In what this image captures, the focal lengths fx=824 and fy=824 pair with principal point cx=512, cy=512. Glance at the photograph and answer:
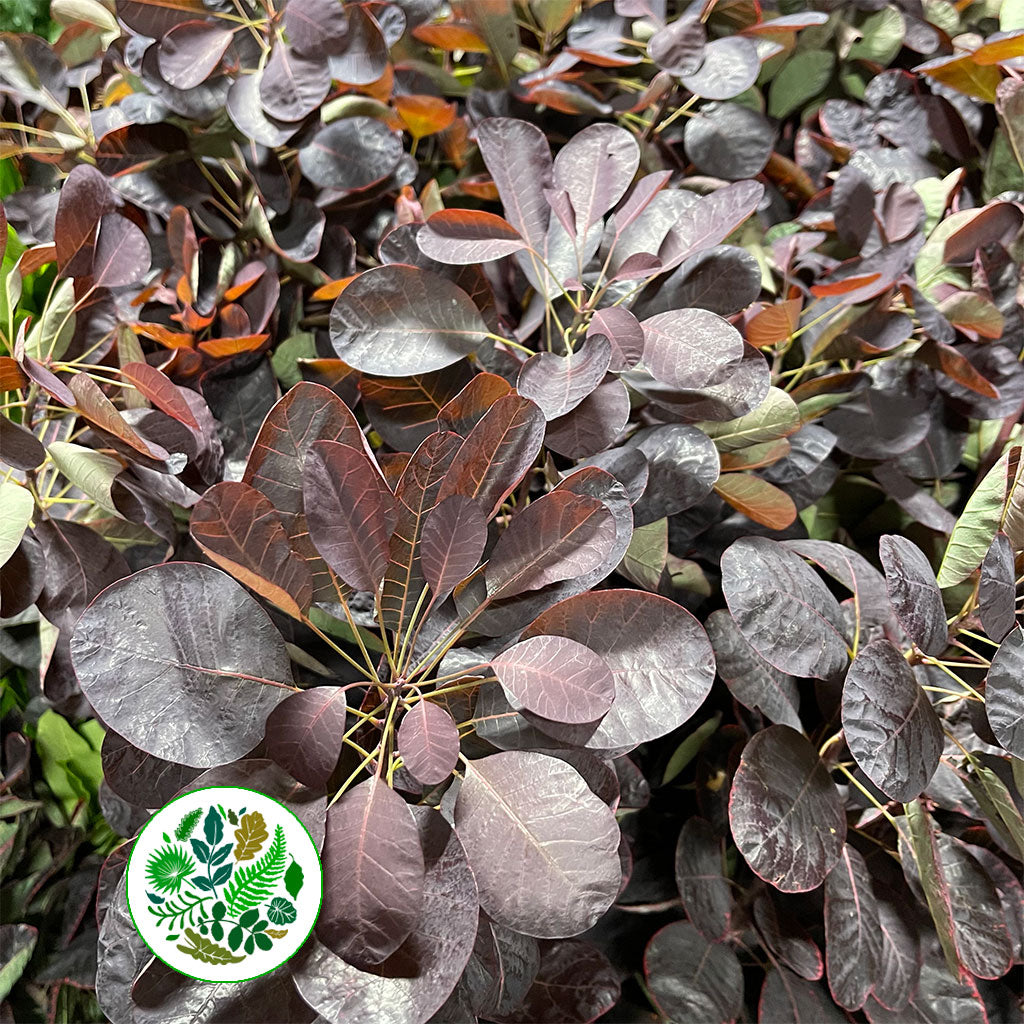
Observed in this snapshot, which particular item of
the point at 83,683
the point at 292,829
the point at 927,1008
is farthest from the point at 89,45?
the point at 927,1008

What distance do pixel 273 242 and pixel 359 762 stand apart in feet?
1.73

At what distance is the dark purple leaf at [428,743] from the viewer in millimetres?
496

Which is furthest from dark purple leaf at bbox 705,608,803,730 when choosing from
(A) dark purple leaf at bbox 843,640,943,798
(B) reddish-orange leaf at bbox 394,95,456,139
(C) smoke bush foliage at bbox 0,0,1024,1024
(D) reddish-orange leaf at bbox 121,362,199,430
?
(B) reddish-orange leaf at bbox 394,95,456,139

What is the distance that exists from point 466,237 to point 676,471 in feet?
0.83

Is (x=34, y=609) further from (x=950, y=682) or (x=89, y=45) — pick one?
(x=950, y=682)

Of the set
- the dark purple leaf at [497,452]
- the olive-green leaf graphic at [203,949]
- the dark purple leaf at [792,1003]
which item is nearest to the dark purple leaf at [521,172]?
the dark purple leaf at [497,452]

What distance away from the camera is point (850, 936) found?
636 millimetres

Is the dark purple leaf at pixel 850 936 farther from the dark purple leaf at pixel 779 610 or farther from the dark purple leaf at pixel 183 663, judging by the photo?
the dark purple leaf at pixel 183 663

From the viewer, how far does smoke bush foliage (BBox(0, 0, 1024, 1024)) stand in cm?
52

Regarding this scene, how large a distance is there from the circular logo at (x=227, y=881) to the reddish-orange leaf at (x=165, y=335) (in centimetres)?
46

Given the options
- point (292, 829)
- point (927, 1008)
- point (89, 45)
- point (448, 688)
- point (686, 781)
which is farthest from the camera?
point (89, 45)

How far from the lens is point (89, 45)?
3.22ft

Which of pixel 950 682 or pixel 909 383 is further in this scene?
pixel 909 383

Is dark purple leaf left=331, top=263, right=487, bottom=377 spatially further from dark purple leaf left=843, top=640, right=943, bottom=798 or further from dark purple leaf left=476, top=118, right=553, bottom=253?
dark purple leaf left=843, top=640, right=943, bottom=798
